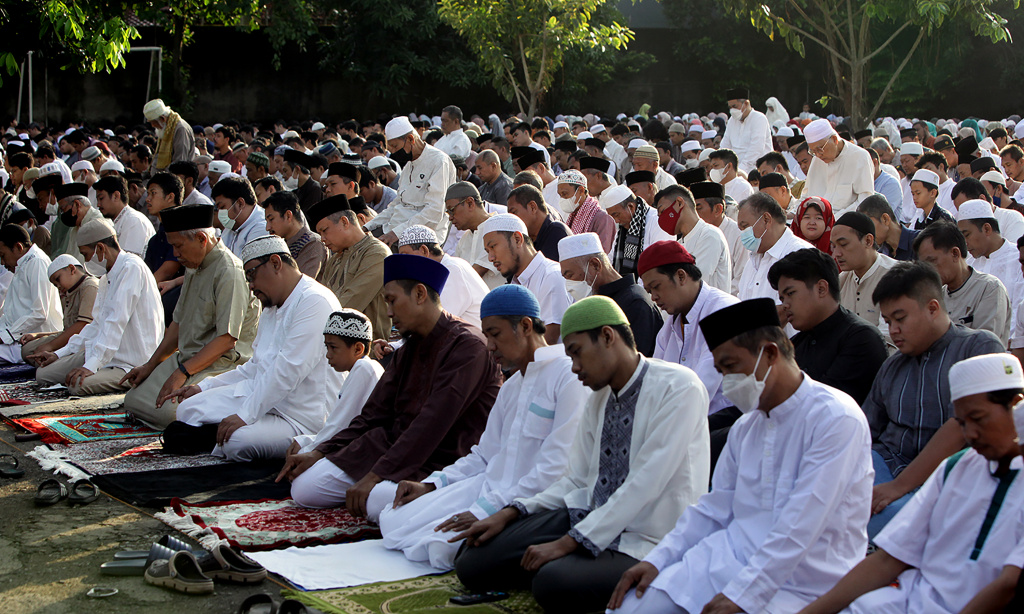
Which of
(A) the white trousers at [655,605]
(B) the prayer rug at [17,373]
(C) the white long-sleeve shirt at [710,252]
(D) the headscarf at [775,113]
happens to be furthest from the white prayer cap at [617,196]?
(D) the headscarf at [775,113]

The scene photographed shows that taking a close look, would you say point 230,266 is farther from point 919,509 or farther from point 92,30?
point 919,509

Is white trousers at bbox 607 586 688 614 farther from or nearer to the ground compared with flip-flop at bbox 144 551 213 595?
farther from the ground

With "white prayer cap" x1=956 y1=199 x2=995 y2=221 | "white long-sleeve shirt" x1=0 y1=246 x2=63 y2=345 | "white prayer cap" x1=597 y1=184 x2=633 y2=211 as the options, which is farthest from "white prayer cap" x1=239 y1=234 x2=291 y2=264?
"white prayer cap" x1=956 y1=199 x2=995 y2=221

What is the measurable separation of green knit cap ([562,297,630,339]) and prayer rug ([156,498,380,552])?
1.49 m

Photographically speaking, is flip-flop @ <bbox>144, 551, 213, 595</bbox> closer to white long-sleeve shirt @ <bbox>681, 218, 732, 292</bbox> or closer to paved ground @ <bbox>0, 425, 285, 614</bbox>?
paved ground @ <bbox>0, 425, 285, 614</bbox>

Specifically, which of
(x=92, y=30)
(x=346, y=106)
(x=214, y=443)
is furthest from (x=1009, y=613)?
(x=346, y=106)

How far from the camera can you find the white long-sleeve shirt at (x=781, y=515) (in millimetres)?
2773

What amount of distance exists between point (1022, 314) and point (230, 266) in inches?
169

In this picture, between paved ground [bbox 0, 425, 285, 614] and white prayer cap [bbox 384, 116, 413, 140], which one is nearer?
paved ground [bbox 0, 425, 285, 614]

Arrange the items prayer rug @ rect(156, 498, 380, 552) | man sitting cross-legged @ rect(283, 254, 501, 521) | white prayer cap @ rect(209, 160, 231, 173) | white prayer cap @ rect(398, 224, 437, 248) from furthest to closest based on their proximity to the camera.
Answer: white prayer cap @ rect(209, 160, 231, 173) → white prayer cap @ rect(398, 224, 437, 248) → man sitting cross-legged @ rect(283, 254, 501, 521) → prayer rug @ rect(156, 498, 380, 552)

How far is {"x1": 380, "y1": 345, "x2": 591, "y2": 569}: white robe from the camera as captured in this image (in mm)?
3744

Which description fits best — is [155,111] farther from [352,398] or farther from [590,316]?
[590,316]

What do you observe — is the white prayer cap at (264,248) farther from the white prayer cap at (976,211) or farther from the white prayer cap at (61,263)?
the white prayer cap at (976,211)

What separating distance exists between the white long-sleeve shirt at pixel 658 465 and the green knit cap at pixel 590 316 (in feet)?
0.66
